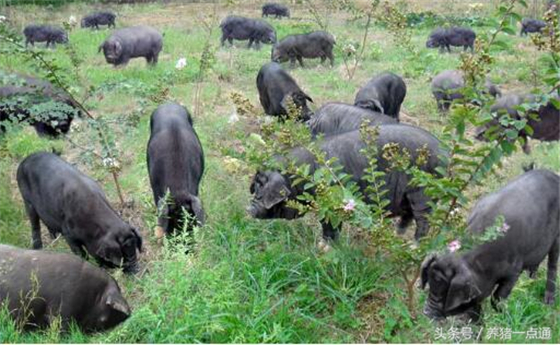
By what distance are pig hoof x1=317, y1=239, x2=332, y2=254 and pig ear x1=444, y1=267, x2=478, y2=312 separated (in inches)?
57.7

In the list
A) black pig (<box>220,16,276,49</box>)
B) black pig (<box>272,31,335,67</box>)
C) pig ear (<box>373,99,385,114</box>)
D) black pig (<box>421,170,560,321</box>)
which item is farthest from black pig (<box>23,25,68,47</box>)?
black pig (<box>421,170,560,321</box>)

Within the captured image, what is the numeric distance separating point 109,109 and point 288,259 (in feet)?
21.2

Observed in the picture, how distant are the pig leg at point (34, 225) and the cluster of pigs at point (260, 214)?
0.4 inches

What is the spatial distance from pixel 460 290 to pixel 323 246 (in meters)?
1.68

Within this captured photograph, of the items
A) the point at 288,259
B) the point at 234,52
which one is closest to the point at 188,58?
the point at 234,52

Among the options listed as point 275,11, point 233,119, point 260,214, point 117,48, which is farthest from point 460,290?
point 275,11

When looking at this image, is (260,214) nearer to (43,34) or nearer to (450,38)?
(450,38)

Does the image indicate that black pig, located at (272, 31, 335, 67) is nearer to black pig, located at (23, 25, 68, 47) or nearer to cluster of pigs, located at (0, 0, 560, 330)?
cluster of pigs, located at (0, 0, 560, 330)

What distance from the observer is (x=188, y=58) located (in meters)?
A: 15.9

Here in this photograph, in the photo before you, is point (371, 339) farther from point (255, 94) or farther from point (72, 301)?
point (255, 94)

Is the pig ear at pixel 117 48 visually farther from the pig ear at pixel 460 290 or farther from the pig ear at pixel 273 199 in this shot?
the pig ear at pixel 460 290

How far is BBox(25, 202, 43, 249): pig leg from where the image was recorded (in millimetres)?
6508

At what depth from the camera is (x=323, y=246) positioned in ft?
19.4

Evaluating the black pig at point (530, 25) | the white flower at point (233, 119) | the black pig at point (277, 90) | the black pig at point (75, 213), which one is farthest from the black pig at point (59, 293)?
the black pig at point (530, 25)
